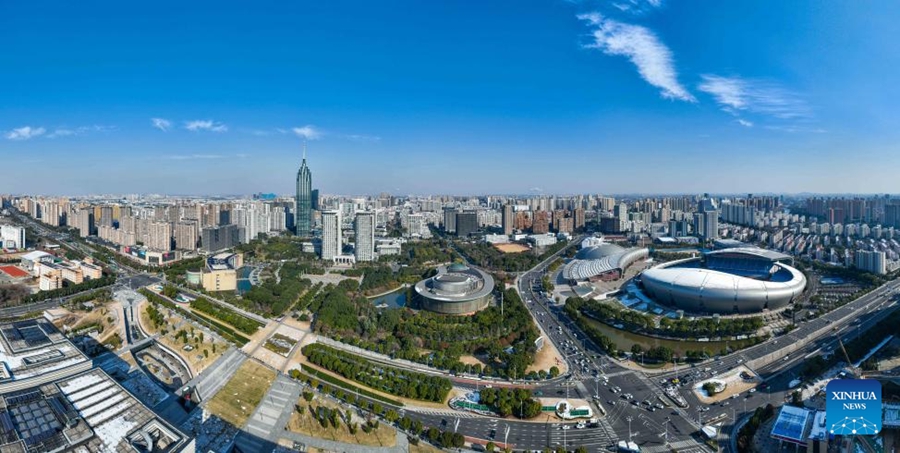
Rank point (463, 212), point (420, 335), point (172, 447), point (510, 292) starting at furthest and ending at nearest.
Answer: point (463, 212), point (510, 292), point (420, 335), point (172, 447)

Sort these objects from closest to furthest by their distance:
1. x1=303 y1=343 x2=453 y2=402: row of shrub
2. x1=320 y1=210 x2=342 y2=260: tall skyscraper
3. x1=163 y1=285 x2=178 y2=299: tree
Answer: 1. x1=303 y1=343 x2=453 y2=402: row of shrub
2. x1=163 y1=285 x2=178 y2=299: tree
3. x1=320 y1=210 x2=342 y2=260: tall skyscraper

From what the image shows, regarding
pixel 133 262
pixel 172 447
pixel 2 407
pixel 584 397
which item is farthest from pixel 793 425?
pixel 133 262

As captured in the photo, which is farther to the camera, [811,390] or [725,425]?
[811,390]

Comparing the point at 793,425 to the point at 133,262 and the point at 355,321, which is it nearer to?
the point at 355,321

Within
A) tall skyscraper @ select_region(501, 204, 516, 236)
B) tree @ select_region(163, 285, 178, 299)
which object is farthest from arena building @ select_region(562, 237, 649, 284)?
tree @ select_region(163, 285, 178, 299)

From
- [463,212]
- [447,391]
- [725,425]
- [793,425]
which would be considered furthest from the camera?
[463,212]

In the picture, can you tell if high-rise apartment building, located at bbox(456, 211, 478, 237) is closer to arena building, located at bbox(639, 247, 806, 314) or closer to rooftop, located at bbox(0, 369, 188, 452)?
arena building, located at bbox(639, 247, 806, 314)

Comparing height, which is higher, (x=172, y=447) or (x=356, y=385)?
(x=172, y=447)

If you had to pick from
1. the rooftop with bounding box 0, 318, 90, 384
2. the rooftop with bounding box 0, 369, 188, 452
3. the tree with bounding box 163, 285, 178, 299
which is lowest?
the tree with bounding box 163, 285, 178, 299
